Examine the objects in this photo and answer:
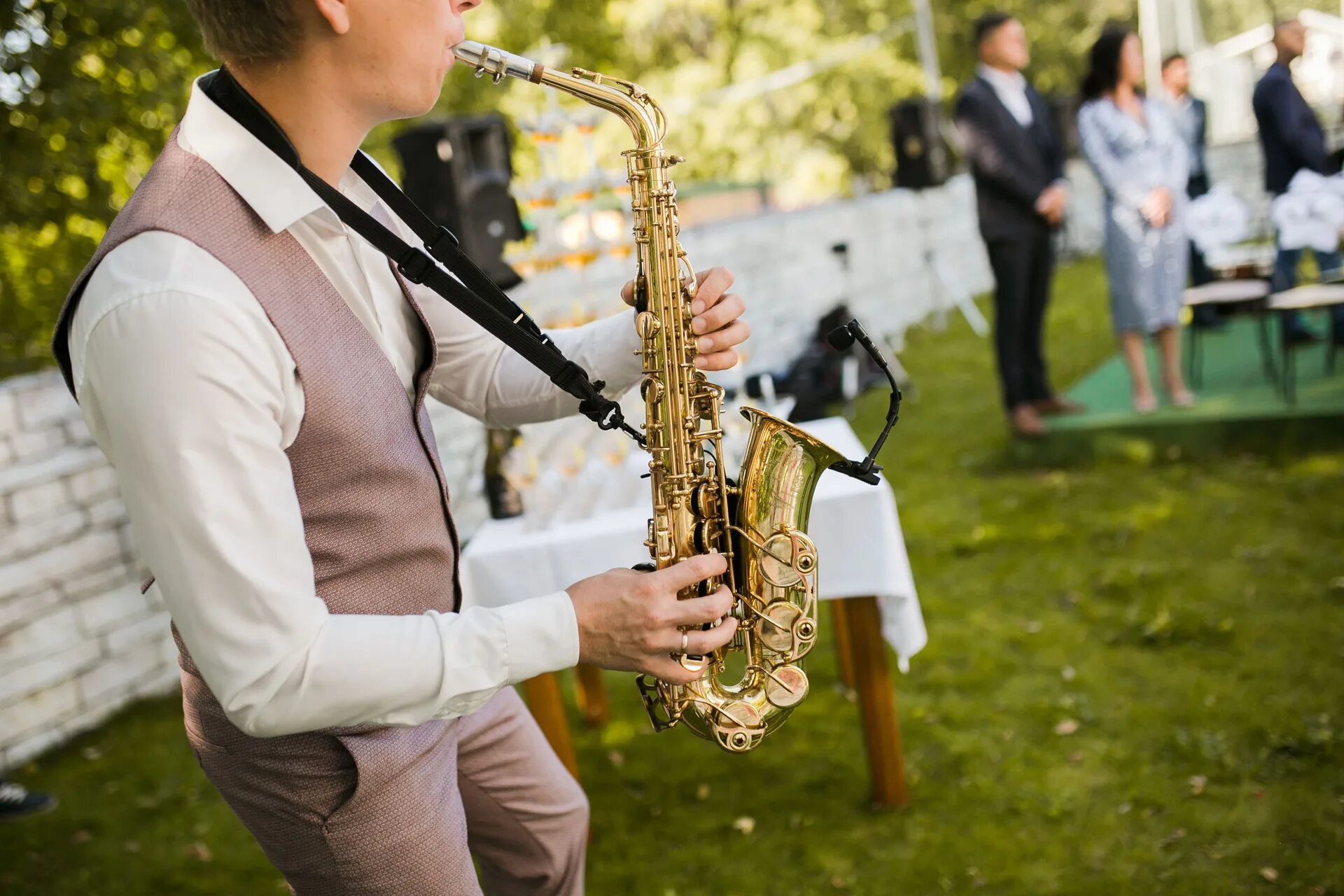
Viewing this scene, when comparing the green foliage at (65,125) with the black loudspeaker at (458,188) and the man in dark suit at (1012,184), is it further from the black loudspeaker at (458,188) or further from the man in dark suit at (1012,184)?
the man in dark suit at (1012,184)

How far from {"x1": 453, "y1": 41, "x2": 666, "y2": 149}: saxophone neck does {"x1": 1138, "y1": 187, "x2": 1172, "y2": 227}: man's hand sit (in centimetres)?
515

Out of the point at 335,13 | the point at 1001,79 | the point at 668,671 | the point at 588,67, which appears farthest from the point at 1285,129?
the point at 588,67

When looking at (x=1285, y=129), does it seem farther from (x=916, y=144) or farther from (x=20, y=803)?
(x=20, y=803)

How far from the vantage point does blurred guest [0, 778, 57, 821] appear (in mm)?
4602

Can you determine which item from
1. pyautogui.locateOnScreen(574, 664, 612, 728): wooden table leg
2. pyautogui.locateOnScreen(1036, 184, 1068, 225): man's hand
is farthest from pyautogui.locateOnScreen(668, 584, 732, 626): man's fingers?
pyautogui.locateOnScreen(1036, 184, 1068, 225): man's hand

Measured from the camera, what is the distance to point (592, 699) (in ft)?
15.4

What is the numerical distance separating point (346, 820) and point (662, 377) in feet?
2.96

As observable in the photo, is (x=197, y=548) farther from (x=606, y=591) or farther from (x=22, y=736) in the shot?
(x=22, y=736)

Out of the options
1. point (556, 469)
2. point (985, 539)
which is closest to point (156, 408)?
point (556, 469)

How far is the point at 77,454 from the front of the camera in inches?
210

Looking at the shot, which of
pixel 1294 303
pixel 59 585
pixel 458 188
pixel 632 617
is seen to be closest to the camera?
pixel 632 617

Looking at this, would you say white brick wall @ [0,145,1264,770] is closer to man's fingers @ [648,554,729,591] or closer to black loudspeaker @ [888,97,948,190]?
man's fingers @ [648,554,729,591]

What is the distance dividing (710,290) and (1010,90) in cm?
556

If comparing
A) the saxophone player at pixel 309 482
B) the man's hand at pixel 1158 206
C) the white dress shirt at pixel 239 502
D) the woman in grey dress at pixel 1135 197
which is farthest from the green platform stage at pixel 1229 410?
the white dress shirt at pixel 239 502
